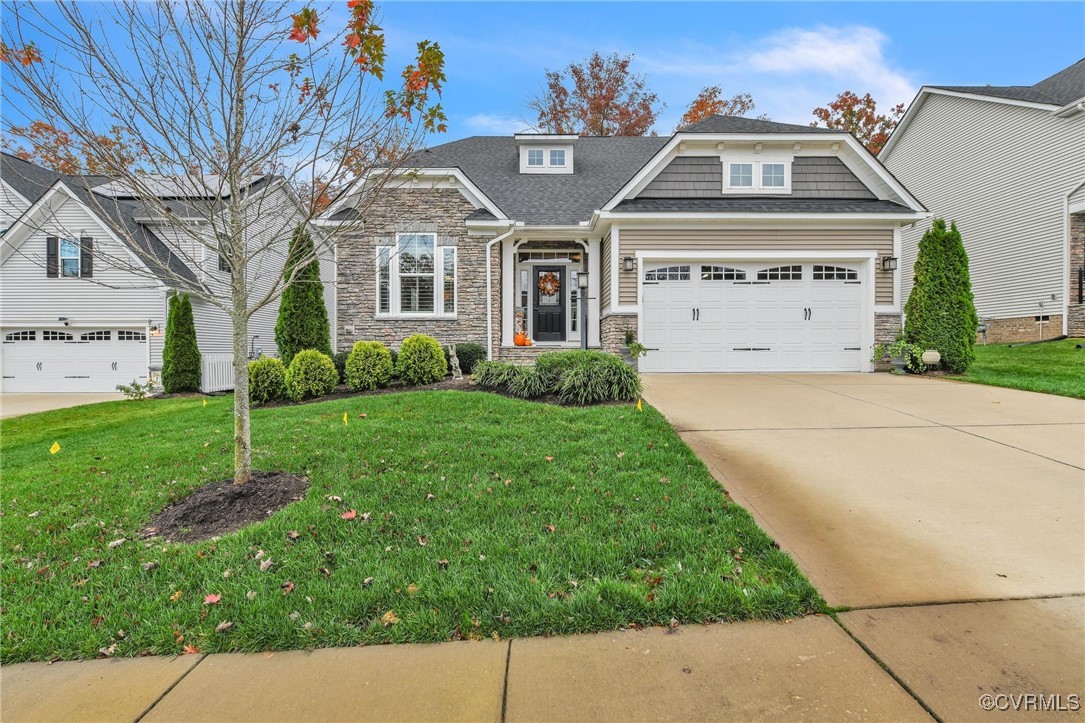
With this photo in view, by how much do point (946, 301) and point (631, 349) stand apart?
233 inches

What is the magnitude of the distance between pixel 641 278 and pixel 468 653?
920 centimetres

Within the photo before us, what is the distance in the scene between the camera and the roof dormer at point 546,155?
14.9 meters

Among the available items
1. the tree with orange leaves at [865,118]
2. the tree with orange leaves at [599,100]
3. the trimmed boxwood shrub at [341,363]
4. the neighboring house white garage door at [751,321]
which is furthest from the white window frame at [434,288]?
the tree with orange leaves at [865,118]

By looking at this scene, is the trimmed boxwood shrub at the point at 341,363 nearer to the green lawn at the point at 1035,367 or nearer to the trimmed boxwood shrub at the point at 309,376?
the trimmed boxwood shrub at the point at 309,376

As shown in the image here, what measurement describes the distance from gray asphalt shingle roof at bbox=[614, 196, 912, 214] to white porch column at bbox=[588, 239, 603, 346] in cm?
195

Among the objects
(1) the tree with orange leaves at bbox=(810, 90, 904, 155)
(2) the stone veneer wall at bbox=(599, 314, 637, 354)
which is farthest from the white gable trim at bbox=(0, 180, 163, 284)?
(1) the tree with orange leaves at bbox=(810, 90, 904, 155)

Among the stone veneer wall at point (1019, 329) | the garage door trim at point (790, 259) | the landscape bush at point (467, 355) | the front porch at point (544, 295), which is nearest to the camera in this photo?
the garage door trim at point (790, 259)

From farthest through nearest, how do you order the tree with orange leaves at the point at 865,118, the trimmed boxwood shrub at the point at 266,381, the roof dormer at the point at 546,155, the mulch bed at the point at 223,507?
the tree with orange leaves at the point at 865,118 → the roof dormer at the point at 546,155 → the trimmed boxwood shrub at the point at 266,381 → the mulch bed at the point at 223,507

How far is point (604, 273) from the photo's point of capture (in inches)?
481

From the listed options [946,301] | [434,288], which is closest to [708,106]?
[946,301]

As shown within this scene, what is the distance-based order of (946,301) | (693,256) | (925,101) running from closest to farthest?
(946,301) < (693,256) < (925,101)

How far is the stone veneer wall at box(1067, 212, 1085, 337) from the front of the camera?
12.6 metres

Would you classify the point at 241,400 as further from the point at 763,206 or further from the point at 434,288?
the point at 763,206

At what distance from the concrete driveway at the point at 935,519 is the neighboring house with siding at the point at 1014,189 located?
30.5ft
